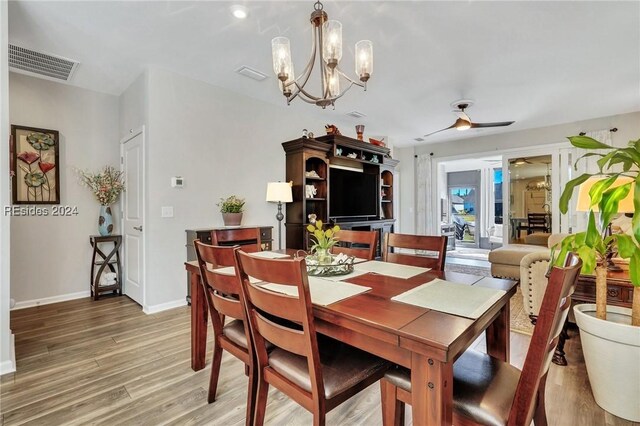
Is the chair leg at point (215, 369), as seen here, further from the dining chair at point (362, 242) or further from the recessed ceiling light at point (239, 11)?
the recessed ceiling light at point (239, 11)

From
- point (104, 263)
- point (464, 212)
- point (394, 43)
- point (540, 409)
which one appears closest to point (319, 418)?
point (540, 409)

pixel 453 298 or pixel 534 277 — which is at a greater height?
pixel 453 298

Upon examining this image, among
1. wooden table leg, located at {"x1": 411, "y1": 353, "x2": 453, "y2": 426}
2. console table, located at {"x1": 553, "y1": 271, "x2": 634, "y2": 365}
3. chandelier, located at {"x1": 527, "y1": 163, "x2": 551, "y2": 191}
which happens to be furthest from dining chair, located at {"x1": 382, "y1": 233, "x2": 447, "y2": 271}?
chandelier, located at {"x1": 527, "y1": 163, "x2": 551, "y2": 191}

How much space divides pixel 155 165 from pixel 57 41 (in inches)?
52.6

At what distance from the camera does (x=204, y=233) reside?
341 cm

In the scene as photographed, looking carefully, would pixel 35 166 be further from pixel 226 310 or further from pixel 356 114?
pixel 356 114

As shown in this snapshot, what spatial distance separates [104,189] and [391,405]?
4.02 meters

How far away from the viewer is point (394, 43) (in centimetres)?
286

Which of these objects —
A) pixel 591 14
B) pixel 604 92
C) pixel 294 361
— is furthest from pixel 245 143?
pixel 604 92

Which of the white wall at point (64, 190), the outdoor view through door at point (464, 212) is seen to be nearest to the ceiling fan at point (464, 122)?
the white wall at point (64, 190)

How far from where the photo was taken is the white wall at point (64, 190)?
11.4ft

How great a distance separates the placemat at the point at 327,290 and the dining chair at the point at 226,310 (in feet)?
0.62

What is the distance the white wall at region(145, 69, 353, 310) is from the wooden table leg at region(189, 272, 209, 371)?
58.9 inches

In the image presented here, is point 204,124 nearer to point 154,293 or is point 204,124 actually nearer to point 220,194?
point 220,194
